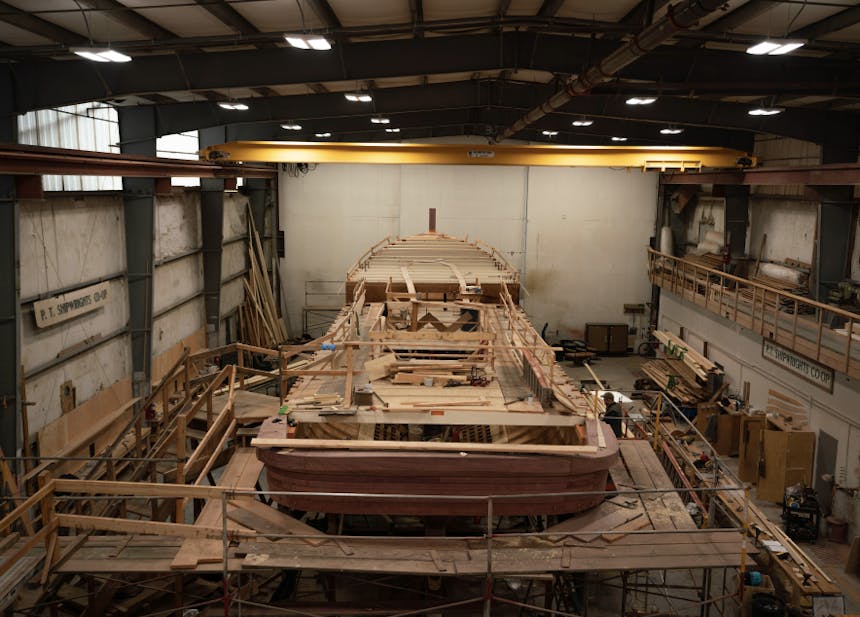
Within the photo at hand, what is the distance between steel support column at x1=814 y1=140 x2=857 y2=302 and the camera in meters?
17.4

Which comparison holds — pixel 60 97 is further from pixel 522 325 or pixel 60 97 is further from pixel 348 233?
pixel 348 233

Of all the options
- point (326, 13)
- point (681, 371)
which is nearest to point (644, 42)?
point (326, 13)

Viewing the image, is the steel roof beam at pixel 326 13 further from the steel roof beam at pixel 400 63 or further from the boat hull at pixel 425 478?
the boat hull at pixel 425 478

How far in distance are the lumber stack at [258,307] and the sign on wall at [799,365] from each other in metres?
17.4

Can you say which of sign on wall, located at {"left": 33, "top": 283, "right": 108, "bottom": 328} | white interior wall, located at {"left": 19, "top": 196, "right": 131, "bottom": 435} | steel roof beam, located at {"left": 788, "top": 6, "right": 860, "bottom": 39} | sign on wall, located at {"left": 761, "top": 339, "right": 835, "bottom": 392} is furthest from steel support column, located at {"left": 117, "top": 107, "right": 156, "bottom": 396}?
sign on wall, located at {"left": 761, "top": 339, "right": 835, "bottom": 392}

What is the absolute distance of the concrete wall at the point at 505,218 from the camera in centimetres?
2916

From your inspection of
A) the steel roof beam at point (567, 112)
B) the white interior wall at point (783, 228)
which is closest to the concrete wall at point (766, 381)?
the white interior wall at point (783, 228)

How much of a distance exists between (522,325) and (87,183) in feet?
35.0

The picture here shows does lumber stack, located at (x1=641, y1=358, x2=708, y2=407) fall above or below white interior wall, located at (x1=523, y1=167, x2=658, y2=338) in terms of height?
below

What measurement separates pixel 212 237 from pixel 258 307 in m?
4.30

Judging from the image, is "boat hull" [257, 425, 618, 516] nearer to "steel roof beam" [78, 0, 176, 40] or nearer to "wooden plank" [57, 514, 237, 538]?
"wooden plank" [57, 514, 237, 538]

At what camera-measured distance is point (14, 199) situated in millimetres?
11602

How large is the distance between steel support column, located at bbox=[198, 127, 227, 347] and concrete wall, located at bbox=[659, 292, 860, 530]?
1639cm

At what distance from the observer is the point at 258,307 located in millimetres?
26922
